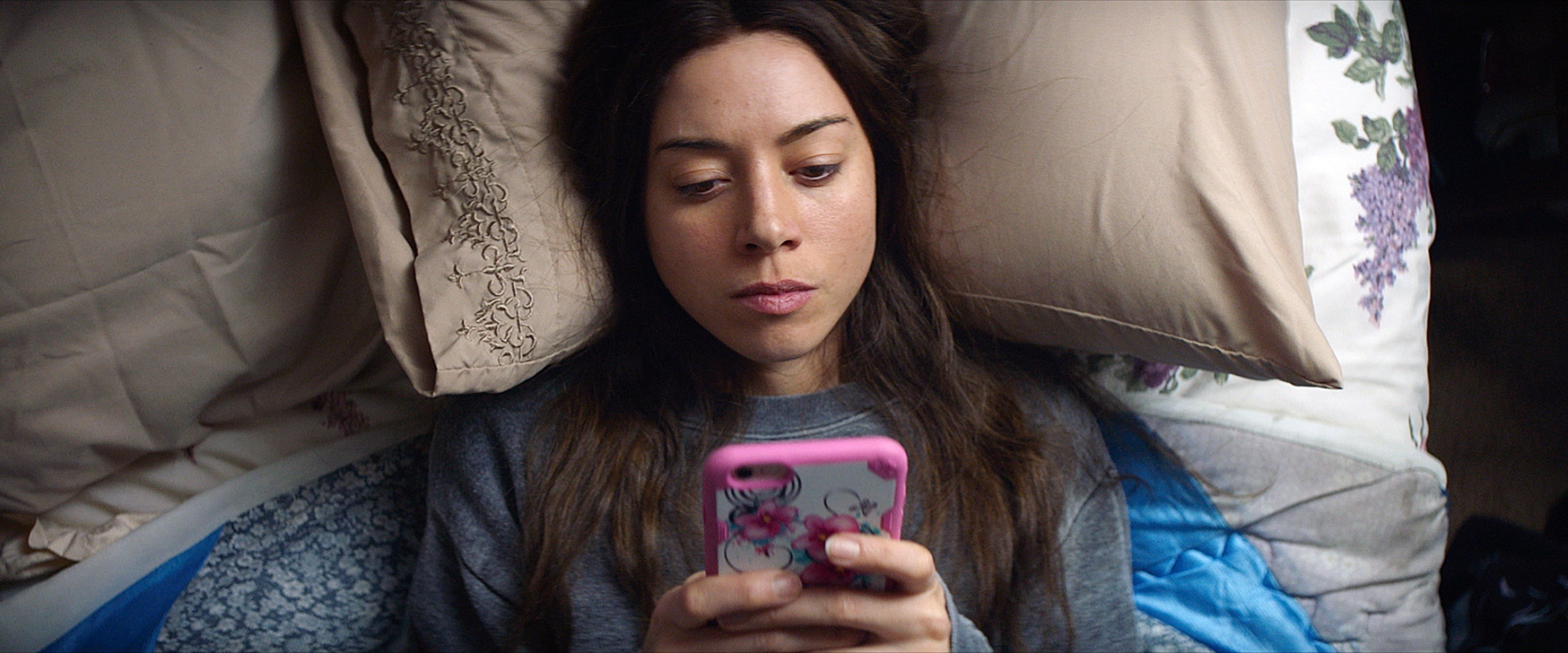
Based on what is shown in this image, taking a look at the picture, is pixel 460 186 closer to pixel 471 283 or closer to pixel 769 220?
pixel 471 283

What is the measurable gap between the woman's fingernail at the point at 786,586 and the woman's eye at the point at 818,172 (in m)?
0.32

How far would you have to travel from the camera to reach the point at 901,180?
850 millimetres

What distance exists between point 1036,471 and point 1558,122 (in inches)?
33.0

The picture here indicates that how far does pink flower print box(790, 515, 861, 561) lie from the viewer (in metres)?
0.61

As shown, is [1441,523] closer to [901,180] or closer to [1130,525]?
[1130,525]

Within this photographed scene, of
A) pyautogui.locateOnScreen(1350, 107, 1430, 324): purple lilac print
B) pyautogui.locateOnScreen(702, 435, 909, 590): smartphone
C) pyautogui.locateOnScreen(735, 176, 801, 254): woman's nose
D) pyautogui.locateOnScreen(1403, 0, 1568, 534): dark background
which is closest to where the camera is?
pyautogui.locateOnScreen(702, 435, 909, 590): smartphone

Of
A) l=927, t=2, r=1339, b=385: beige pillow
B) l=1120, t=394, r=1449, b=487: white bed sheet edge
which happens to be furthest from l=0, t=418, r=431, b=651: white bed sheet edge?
l=1120, t=394, r=1449, b=487: white bed sheet edge

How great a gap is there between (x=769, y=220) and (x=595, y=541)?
1.18ft

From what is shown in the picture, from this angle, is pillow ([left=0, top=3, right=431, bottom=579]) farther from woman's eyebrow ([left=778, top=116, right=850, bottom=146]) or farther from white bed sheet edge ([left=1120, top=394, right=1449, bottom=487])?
white bed sheet edge ([left=1120, top=394, right=1449, bottom=487])

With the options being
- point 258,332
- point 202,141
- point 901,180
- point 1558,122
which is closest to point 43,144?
point 202,141

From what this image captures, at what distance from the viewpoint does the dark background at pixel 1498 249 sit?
3.76 ft

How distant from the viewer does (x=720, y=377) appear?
2.95 feet

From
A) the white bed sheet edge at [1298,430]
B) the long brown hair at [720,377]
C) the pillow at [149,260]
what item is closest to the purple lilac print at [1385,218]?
the white bed sheet edge at [1298,430]

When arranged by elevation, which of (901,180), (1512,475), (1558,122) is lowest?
(1512,475)
